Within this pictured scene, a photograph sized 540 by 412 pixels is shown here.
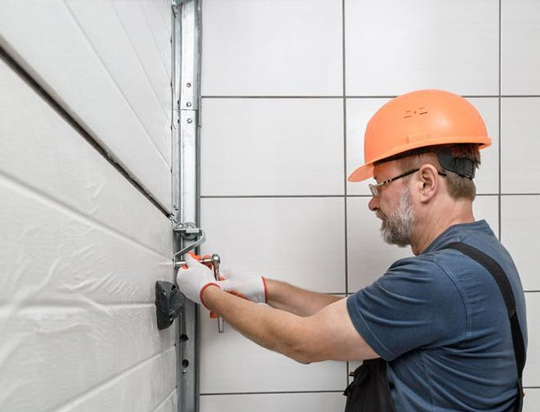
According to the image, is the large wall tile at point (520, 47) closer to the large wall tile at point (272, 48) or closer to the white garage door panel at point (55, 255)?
the large wall tile at point (272, 48)

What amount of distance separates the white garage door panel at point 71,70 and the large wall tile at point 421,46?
40.6 inches

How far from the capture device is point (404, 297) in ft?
3.59

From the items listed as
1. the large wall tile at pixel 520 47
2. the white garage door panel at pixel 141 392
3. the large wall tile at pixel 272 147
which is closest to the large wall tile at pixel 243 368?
the white garage door panel at pixel 141 392

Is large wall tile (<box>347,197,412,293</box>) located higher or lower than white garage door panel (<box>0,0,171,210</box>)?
lower

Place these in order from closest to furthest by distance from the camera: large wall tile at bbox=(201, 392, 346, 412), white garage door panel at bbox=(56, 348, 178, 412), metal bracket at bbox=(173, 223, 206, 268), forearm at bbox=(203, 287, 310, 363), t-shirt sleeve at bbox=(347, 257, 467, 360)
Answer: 1. white garage door panel at bbox=(56, 348, 178, 412)
2. t-shirt sleeve at bbox=(347, 257, 467, 360)
3. forearm at bbox=(203, 287, 310, 363)
4. metal bracket at bbox=(173, 223, 206, 268)
5. large wall tile at bbox=(201, 392, 346, 412)

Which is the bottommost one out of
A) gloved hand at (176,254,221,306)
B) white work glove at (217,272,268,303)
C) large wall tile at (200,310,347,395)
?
large wall tile at (200,310,347,395)

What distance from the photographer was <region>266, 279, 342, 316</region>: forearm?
1.58 meters

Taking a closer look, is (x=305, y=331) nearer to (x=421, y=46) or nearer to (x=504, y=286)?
(x=504, y=286)

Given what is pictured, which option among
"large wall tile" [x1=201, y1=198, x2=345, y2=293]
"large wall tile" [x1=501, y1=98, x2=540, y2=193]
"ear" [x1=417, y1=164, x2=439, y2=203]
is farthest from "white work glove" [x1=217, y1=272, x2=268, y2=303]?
"large wall tile" [x1=501, y1=98, x2=540, y2=193]

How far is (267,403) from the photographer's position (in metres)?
1.70

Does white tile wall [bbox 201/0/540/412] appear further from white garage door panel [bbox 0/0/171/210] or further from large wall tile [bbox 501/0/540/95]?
white garage door panel [bbox 0/0/171/210]

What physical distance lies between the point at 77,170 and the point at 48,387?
28 centimetres

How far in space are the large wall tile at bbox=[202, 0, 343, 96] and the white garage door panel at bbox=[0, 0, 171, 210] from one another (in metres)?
0.77

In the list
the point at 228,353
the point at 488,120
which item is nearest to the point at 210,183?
the point at 228,353
